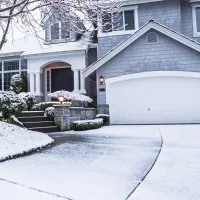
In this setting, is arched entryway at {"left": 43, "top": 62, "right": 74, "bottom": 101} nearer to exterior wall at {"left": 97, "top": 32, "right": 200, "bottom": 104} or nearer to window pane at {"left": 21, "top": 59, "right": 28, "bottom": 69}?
window pane at {"left": 21, "top": 59, "right": 28, "bottom": 69}

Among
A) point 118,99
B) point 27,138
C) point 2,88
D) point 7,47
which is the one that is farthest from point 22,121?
point 7,47

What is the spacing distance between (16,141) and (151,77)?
885 cm

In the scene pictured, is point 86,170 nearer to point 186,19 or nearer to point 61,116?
point 61,116

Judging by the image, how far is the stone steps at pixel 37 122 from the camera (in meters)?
10.5

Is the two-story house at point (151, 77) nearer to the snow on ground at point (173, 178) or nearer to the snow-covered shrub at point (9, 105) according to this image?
the snow-covered shrub at point (9, 105)

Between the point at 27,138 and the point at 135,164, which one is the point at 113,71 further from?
the point at 135,164

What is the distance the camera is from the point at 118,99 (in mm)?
14125

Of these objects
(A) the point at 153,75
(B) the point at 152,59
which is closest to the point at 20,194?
(A) the point at 153,75

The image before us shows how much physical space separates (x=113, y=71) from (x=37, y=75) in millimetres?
5873

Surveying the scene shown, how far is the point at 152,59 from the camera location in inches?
549

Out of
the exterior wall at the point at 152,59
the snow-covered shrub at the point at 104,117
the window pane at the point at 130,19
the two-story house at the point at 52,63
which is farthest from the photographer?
the two-story house at the point at 52,63

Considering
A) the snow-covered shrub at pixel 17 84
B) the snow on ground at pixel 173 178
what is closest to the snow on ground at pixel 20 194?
the snow on ground at pixel 173 178

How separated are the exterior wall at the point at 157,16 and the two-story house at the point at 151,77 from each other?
1879 millimetres

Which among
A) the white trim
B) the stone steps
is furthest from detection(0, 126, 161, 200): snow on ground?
the white trim
